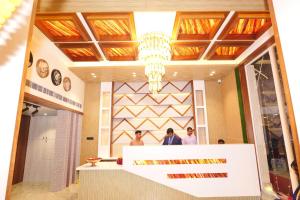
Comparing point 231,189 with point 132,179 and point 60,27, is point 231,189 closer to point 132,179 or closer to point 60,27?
point 132,179

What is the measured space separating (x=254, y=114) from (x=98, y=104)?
4.07 metres

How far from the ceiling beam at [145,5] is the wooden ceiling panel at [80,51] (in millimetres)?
1959

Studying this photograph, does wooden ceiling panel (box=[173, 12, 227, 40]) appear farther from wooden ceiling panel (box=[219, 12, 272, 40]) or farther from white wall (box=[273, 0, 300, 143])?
white wall (box=[273, 0, 300, 143])

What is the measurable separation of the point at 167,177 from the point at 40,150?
4.55 m

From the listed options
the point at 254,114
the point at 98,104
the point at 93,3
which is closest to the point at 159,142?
the point at 98,104

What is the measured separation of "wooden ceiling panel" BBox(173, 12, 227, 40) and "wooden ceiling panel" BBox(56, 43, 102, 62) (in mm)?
1709

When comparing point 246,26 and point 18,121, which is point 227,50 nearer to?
point 246,26

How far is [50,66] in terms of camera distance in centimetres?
363

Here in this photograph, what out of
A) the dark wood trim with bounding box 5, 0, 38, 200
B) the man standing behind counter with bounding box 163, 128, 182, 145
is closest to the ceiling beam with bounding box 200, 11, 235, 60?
the man standing behind counter with bounding box 163, 128, 182, 145

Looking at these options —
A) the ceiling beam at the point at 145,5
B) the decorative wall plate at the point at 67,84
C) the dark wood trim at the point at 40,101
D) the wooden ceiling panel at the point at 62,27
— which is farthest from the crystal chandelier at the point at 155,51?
the decorative wall plate at the point at 67,84

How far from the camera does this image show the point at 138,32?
313 centimetres

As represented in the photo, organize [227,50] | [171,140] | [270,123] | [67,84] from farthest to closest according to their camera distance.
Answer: [67,84] → [227,50] → [171,140] → [270,123]

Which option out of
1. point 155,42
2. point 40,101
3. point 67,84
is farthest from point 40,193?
point 155,42

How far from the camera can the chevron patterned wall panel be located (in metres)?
5.06
